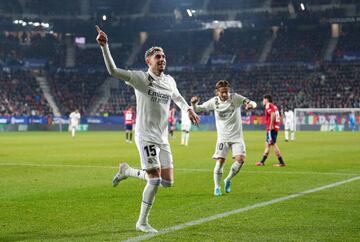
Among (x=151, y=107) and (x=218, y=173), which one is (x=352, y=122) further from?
(x=151, y=107)

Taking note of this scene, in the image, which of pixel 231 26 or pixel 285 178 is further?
pixel 231 26

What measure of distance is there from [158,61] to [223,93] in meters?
4.39

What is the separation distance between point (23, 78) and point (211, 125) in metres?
25.6


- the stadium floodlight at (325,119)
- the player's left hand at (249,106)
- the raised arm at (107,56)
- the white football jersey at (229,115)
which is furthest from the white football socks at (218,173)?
the stadium floodlight at (325,119)

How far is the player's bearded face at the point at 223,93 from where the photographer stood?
1346 centimetres

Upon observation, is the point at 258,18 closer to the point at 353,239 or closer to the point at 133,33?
the point at 133,33

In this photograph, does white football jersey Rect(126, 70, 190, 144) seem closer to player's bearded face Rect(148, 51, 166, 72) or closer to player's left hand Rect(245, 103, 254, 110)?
player's bearded face Rect(148, 51, 166, 72)

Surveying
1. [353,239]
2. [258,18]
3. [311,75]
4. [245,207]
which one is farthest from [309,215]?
[258,18]

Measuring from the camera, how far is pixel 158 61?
932cm

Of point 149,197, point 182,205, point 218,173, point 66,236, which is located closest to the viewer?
point 66,236

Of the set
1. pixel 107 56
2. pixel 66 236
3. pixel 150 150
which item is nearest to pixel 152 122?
pixel 150 150

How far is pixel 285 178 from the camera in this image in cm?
1692

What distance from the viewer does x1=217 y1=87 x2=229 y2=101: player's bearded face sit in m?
13.5

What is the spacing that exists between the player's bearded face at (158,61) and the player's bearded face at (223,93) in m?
4.20
